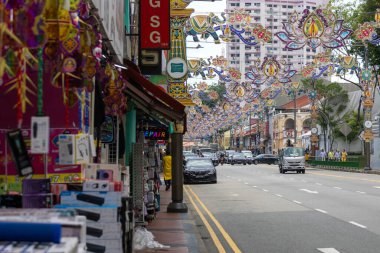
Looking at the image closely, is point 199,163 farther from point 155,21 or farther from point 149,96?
point 149,96

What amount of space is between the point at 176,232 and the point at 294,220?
12.9 ft

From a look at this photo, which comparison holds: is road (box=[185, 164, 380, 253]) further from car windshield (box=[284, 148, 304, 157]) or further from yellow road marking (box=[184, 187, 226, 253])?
car windshield (box=[284, 148, 304, 157])

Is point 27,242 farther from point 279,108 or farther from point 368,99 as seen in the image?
point 279,108

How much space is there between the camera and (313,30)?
27109mm

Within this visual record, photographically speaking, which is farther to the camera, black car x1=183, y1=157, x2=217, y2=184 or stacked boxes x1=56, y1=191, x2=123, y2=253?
black car x1=183, y1=157, x2=217, y2=184

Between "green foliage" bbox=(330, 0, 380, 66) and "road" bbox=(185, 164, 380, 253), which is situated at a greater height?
"green foliage" bbox=(330, 0, 380, 66)

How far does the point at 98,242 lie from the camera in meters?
5.24

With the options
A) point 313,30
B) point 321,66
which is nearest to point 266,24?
point 321,66

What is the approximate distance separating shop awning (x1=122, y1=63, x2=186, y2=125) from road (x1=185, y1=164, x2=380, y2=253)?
2.94 m

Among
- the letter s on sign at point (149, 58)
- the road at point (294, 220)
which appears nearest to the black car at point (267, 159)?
the road at point (294, 220)

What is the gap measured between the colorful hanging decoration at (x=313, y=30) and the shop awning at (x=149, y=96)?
49.1 feet

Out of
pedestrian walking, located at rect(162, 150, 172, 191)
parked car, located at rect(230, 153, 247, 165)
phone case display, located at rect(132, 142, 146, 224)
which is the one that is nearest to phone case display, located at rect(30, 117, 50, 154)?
phone case display, located at rect(132, 142, 146, 224)

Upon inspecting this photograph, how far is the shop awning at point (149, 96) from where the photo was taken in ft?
38.1

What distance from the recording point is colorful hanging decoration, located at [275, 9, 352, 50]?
88.6 feet
